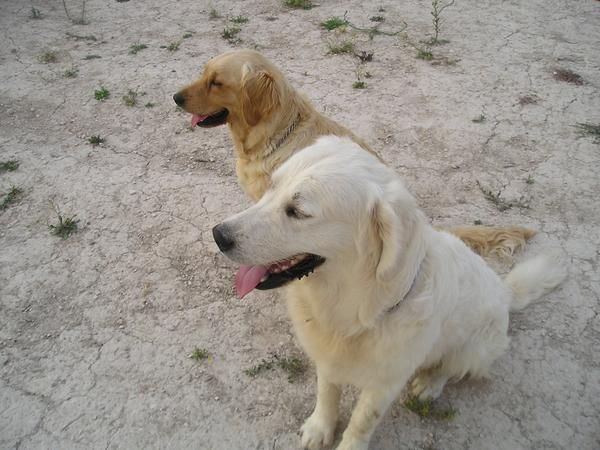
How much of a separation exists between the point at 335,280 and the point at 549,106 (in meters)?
4.18

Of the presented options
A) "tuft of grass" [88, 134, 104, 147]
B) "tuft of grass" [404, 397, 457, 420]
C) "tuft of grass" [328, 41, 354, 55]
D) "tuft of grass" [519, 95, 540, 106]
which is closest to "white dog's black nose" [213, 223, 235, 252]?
"tuft of grass" [404, 397, 457, 420]

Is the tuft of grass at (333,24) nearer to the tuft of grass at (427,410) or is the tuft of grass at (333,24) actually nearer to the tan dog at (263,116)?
the tan dog at (263,116)

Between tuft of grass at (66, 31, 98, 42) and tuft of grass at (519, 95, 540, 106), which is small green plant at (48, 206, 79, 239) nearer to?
tuft of grass at (66, 31, 98, 42)

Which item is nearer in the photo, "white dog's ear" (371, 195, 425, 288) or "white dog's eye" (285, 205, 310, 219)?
"white dog's ear" (371, 195, 425, 288)

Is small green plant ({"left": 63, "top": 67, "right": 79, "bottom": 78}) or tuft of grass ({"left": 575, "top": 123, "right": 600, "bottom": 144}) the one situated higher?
small green plant ({"left": 63, "top": 67, "right": 79, "bottom": 78})

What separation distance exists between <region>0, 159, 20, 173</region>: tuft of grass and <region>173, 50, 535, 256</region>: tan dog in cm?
194

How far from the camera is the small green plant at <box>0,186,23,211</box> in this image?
360 cm

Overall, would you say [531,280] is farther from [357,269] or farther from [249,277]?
[249,277]

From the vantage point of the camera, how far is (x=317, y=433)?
2.27 metres

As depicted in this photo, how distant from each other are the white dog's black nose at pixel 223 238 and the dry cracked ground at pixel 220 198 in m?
1.18

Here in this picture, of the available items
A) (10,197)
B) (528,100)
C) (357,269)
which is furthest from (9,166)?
(528,100)

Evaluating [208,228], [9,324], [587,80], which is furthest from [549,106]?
[9,324]

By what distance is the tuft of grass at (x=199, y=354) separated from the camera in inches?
104

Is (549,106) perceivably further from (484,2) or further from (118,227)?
(118,227)
